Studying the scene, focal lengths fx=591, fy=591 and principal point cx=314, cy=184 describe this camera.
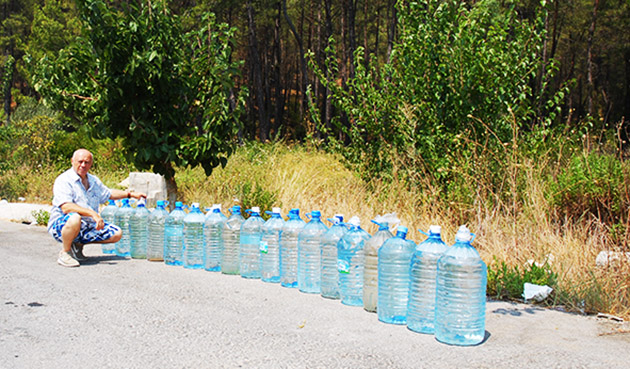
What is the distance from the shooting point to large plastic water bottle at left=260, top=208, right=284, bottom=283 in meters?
6.90

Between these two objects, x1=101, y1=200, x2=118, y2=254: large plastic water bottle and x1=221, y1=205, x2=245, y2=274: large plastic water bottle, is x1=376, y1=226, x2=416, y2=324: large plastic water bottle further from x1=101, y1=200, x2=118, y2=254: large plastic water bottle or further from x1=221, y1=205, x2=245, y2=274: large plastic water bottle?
x1=101, y1=200, x2=118, y2=254: large plastic water bottle

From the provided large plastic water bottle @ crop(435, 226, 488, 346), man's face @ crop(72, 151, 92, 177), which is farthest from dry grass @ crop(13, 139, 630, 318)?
man's face @ crop(72, 151, 92, 177)

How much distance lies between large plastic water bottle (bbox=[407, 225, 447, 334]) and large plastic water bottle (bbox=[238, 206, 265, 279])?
2.48m

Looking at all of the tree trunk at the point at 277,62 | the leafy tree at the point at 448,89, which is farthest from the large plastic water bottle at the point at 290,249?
the tree trunk at the point at 277,62

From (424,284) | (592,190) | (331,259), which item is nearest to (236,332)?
(331,259)

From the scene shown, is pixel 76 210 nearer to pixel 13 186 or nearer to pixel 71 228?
pixel 71 228

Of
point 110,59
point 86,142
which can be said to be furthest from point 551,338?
point 86,142

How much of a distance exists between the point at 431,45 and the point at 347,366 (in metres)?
7.03

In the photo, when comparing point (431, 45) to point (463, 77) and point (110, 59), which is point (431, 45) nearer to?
point (463, 77)

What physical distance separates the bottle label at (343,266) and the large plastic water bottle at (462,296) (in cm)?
120

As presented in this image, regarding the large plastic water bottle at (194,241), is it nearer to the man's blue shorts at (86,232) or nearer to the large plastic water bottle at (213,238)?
the large plastic water bottle at (213,238)

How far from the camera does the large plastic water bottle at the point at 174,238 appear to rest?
7793 mm

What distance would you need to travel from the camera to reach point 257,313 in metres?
5.71

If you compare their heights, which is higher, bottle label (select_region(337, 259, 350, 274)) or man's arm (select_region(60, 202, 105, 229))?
man's arm (select_region(60, 202, 105, 229))
